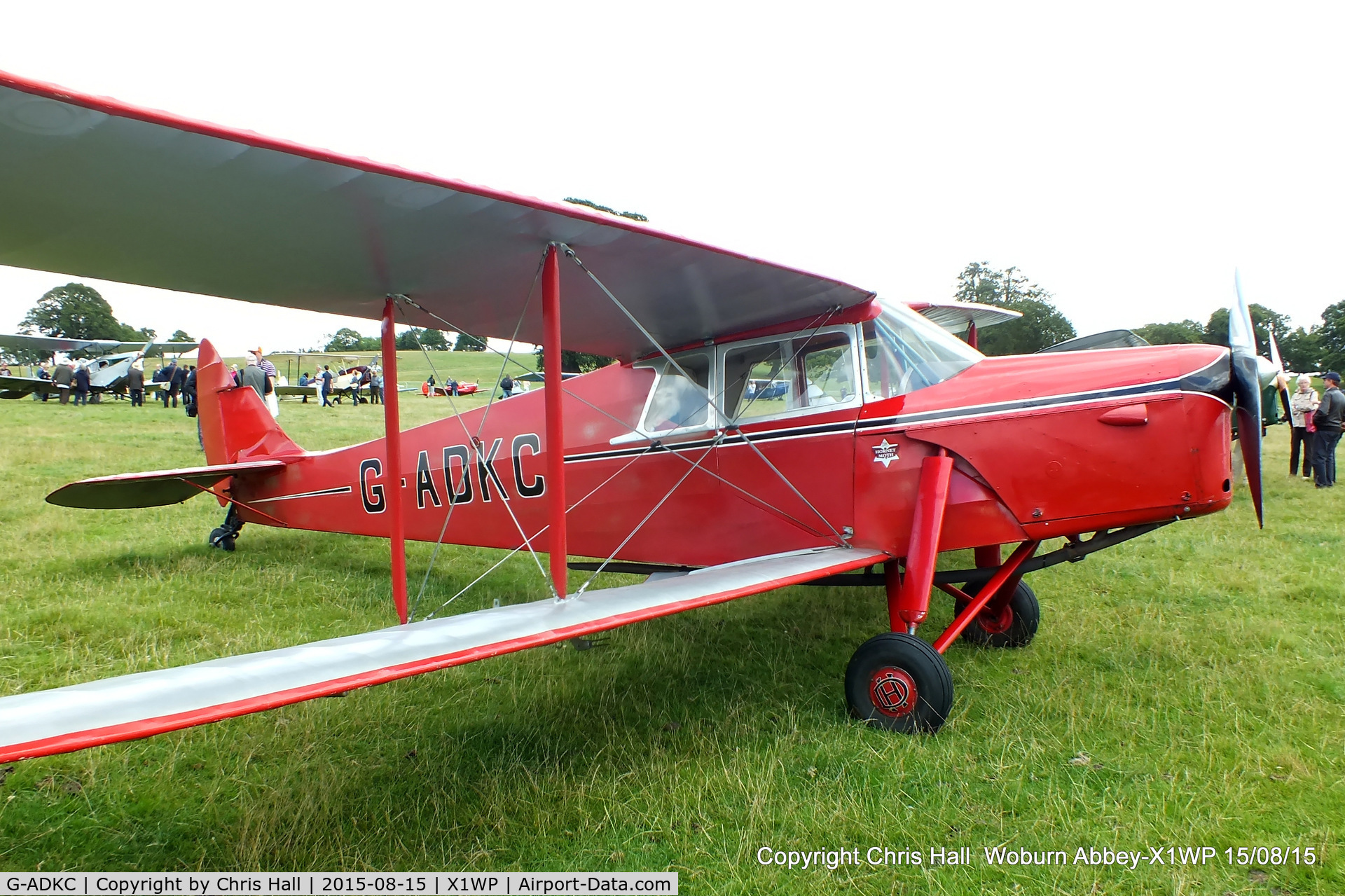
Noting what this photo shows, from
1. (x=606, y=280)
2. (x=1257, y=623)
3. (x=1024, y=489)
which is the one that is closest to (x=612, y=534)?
(x=606, y=280)

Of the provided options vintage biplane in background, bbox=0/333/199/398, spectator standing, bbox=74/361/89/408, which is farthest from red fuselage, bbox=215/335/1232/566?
spectator standing, bbox=74/361/89/408

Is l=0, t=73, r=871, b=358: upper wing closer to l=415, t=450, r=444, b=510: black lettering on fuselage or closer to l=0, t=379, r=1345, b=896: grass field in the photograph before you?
l=415, t=450, r=444, b=510: black lettering on fuselage

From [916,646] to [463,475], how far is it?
363 centimetres

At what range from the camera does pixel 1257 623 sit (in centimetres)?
479

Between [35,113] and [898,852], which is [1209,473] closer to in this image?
[898,852]

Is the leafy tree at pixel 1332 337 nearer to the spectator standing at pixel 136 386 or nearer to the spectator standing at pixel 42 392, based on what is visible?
the spectator standing at pixel 136 386

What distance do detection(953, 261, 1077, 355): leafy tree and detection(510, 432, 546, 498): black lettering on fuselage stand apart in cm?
4135

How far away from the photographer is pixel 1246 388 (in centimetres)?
337

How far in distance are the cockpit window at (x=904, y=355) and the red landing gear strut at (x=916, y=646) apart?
0.51 metres

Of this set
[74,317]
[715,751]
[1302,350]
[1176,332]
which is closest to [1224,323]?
[1176,332]

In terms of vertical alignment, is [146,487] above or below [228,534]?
above

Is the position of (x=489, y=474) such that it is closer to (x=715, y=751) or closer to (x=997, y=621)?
(x=715, y=751)

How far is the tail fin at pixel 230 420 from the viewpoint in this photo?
6645mm

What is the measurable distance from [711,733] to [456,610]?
9.43 ft
